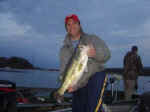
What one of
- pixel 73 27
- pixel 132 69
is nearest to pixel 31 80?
pixel 132 69

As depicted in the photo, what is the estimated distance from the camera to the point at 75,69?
150 inches

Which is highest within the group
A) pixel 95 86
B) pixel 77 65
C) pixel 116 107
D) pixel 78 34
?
pixel 78 34

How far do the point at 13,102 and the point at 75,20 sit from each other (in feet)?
7.80

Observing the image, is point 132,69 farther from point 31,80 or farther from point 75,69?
point 31,80

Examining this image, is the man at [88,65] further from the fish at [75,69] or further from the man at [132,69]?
the man at [132,69]

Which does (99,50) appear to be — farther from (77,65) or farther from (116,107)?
(116,107)

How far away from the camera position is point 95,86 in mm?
3980

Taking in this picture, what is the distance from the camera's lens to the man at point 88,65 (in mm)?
3965

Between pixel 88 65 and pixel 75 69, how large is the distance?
13.1 inches

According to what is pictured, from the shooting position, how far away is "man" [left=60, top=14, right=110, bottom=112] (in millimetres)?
3965

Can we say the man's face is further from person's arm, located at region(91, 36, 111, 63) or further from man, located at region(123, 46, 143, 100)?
man, located at region(123, 46, 143, 100)

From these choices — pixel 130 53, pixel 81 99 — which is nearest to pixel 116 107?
pixel 81 99

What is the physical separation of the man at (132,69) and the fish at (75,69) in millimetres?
6658

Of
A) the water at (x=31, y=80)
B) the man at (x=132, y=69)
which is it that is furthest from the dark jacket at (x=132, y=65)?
the water at (x=31, y=80)
